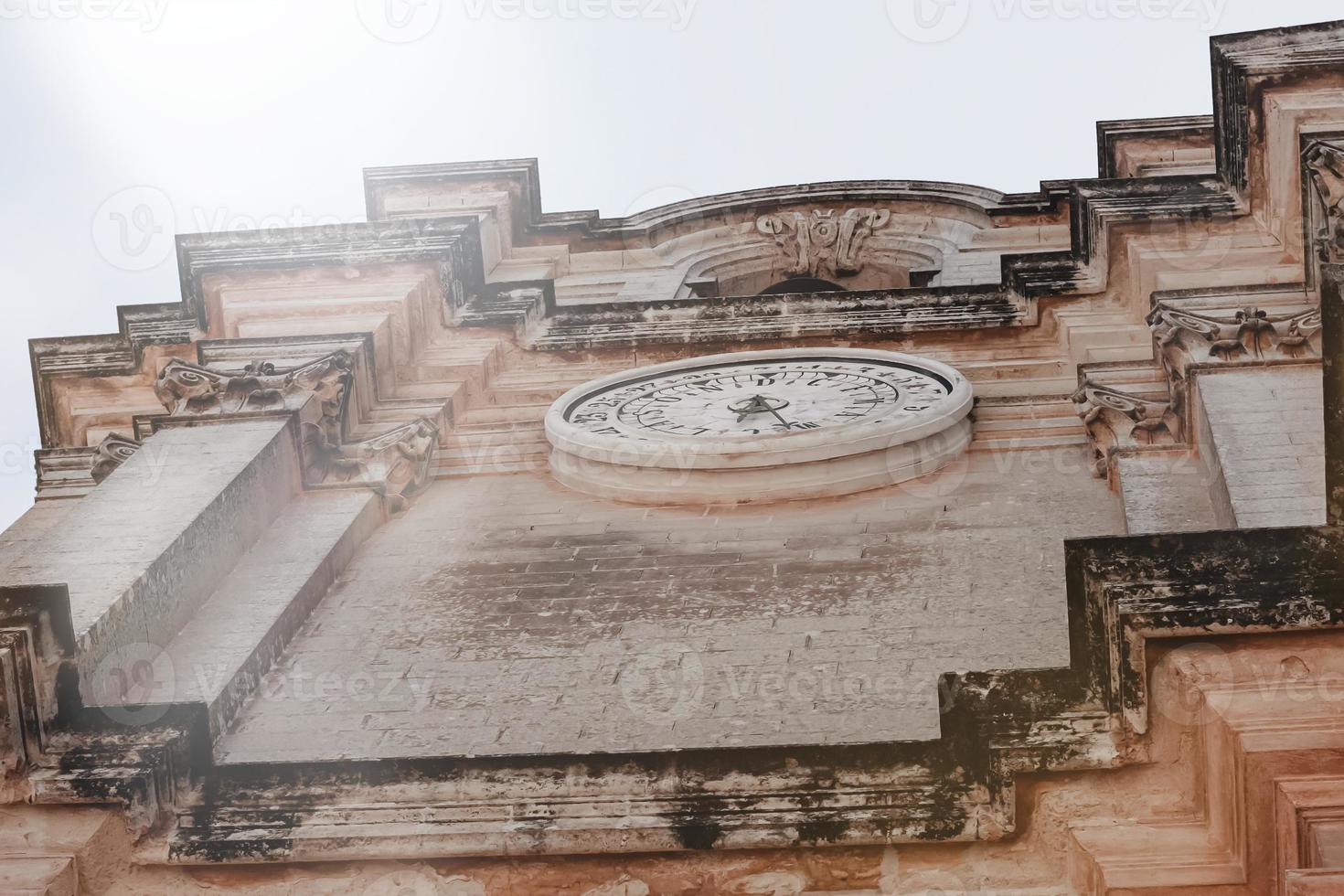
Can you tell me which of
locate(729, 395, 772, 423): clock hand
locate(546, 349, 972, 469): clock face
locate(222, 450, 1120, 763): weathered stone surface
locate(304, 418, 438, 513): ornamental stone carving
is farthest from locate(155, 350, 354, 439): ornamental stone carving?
locate(729, 395, 772, 423): clock hand

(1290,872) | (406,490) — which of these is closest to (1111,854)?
(1290,872)

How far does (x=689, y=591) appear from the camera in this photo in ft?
30.0

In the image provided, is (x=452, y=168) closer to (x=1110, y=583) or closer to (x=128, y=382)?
(x=128, y=382)

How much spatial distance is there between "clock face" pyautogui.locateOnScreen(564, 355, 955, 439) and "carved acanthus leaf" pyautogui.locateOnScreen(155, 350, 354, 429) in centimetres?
148

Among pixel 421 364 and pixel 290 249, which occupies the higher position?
pixel 290 249

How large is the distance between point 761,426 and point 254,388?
3.08 meters

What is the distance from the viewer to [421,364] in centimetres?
1280

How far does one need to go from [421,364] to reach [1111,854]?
25.1 ft

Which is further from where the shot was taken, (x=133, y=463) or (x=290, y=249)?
(x=290, y=249)

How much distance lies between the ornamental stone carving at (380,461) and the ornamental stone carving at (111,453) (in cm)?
149

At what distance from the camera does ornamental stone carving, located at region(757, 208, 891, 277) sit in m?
17.5

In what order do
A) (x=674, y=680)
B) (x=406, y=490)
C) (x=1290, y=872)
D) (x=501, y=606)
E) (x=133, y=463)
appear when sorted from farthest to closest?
(x=406, y=490) < (x=133, y=463) < (x=501, y=606) < (x=674, y=680) < (x=1290, y=872)

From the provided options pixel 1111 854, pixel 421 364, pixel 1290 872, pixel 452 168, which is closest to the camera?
pixel 1290 872

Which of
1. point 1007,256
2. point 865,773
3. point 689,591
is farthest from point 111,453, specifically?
point 865,773
